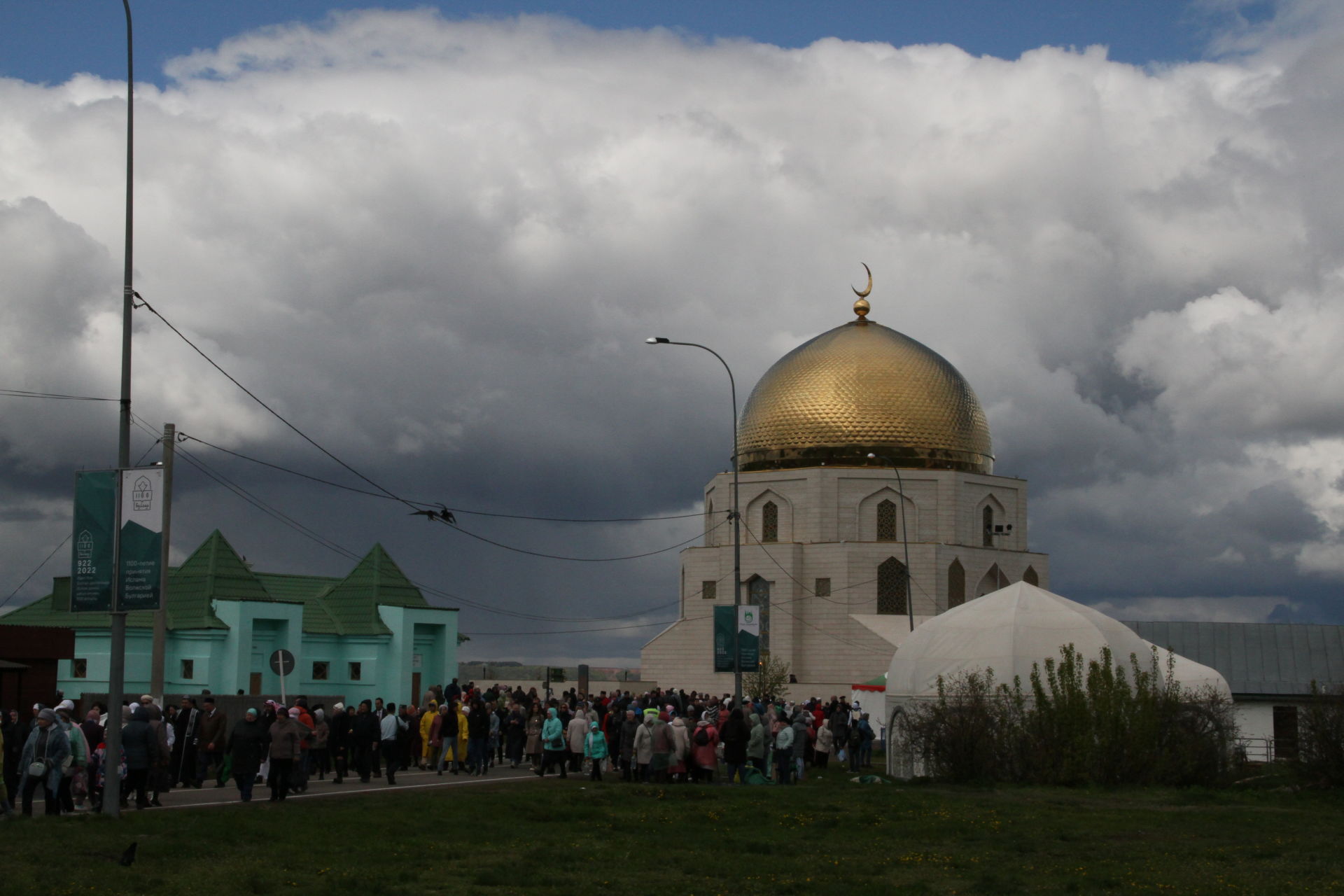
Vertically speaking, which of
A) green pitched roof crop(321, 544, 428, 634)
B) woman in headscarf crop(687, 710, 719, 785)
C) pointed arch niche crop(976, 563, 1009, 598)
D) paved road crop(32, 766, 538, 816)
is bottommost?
paved road crop(32, 766, 538, 816)

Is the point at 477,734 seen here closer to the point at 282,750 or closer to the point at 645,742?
the point at 645,742

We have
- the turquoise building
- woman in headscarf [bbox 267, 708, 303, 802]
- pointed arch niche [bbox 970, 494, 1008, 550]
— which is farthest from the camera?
pointed arch niche [bbox 970, 494, 1008, 550]

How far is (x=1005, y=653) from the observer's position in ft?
93.0

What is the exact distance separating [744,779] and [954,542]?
3104 cm

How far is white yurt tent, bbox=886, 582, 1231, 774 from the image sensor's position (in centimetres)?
2823

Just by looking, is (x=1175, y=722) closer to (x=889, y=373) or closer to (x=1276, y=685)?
(x=1276, y=685)

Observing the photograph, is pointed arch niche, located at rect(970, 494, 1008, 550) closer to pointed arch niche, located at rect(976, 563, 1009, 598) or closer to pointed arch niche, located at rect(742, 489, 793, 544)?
pointed arch niche, located at rect(976, 563, 1009, 598)

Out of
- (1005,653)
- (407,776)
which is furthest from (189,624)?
(1005,653)

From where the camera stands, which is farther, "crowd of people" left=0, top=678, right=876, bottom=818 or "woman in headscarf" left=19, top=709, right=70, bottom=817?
"crowd of people" left=0, top=678, right=876, bottom=818

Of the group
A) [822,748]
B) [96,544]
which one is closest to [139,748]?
[96,544]

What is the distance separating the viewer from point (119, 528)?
55.9 feet

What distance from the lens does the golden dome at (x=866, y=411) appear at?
2248 inches

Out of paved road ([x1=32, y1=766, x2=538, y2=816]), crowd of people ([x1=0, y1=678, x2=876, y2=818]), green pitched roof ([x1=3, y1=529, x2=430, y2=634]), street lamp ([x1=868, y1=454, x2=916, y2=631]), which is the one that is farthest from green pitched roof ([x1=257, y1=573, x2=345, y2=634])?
street lamp ([x1=868, y1=454, x2=916, y2=631])

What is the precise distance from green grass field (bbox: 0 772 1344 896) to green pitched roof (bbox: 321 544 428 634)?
839 inches
